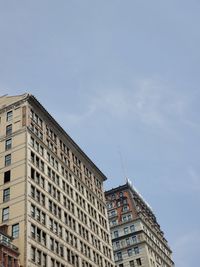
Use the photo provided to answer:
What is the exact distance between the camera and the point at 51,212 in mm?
81375

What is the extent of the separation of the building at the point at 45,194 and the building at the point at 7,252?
1357 mm

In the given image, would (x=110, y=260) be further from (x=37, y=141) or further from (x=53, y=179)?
(x=37, y=141)

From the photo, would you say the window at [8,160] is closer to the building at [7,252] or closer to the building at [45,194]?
the building at [45,194]

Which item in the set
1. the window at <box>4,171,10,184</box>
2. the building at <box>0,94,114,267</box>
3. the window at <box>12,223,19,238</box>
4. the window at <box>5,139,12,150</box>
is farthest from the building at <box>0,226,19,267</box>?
the window at <box>5,139,12,150</box>

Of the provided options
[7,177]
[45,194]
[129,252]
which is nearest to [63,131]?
[45,194]

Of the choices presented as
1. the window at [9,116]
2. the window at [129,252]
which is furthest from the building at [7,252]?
the window at [129,252]

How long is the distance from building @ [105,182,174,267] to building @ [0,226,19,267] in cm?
6231

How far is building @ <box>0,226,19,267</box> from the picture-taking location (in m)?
62.7

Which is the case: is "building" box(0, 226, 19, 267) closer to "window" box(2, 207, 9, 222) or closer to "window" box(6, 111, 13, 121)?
"window" box(2, 207, 9, 222)

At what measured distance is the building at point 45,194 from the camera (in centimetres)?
7281

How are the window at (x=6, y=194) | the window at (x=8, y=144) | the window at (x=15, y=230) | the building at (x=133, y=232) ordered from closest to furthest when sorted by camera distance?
the window at (x=15, y=230) → the window at (x=6, y=194) → the window at (x=8, y=144) → the building at (x=133, y=232)

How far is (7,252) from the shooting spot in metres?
63.9

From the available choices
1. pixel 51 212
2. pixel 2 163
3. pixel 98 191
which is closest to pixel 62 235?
pixel 51 212

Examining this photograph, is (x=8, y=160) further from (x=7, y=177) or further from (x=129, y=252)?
(x=129, y=252)
